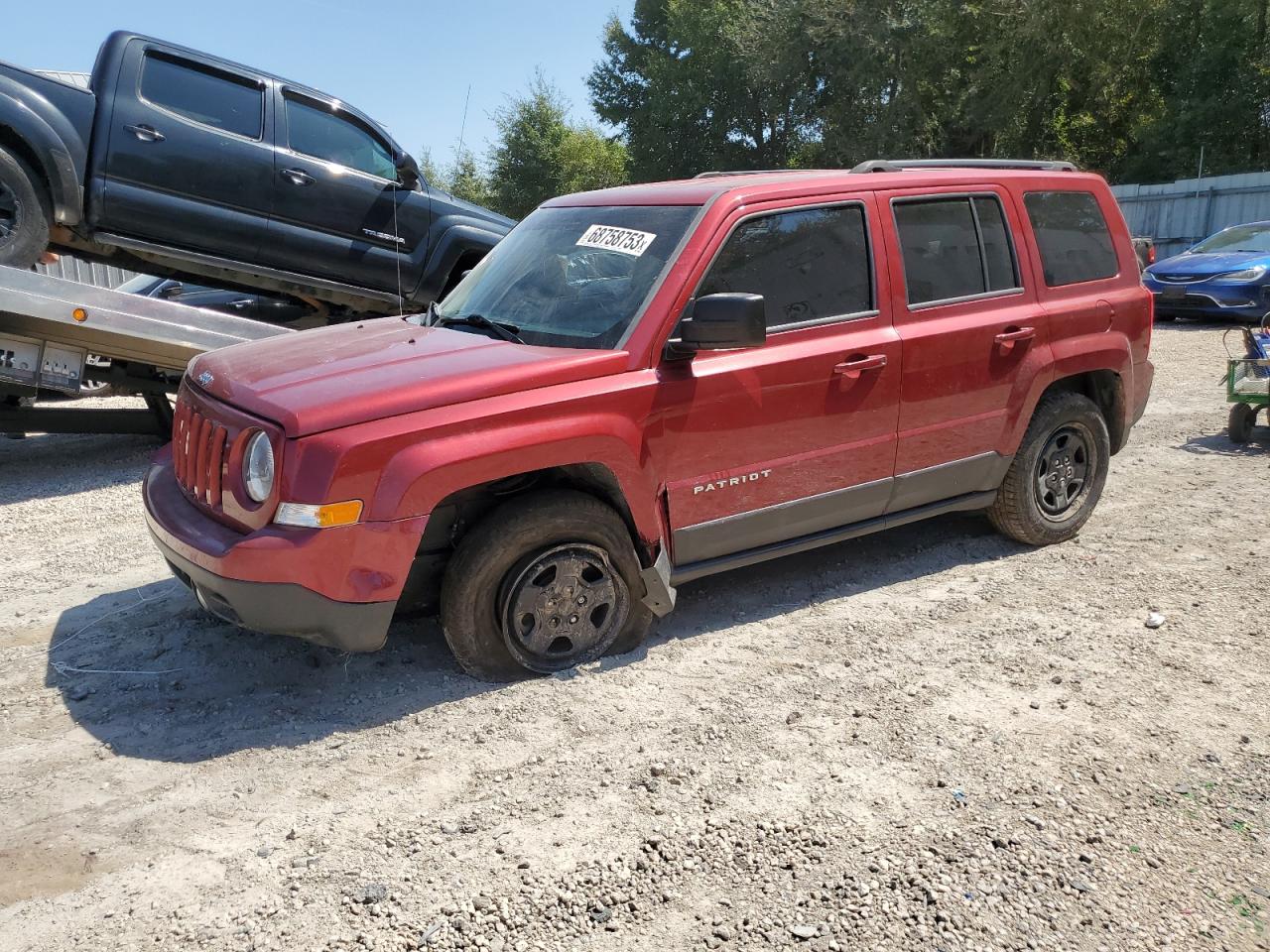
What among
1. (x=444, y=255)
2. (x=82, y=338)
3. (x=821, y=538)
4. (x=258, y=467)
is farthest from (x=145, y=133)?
(x=821, y=538)

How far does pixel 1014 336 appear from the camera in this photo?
5039mm

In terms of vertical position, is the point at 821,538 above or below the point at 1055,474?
below

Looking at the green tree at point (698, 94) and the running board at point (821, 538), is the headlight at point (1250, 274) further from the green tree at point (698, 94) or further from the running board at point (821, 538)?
the green tree at point (698, 94)

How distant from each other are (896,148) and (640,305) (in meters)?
31.8

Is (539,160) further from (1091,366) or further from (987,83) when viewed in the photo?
(1091,366)

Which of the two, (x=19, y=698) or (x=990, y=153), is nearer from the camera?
(x=19, y=698)

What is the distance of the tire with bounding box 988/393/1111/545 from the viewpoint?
538cm

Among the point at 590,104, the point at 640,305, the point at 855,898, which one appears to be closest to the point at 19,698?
the point at 640,305

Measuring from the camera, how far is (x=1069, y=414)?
17.9 feet

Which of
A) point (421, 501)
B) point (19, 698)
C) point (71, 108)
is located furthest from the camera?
point (71, 108)

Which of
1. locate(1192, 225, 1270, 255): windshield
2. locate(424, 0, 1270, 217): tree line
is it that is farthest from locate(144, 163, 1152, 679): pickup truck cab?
locate(424, 0, 1270, 217): tree line

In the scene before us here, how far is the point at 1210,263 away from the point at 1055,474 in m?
11.1

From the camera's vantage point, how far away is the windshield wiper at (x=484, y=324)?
427 centimetres

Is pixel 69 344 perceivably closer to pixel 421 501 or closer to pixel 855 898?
pixel 421 501
